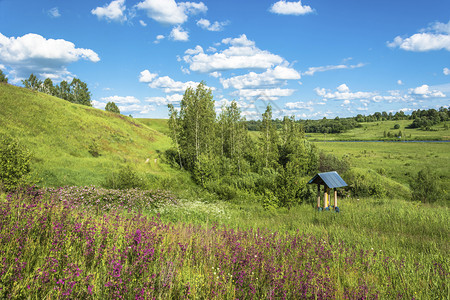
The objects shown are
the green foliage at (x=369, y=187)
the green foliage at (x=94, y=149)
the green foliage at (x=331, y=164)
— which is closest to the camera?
the green foliage at (x=369, y=187)

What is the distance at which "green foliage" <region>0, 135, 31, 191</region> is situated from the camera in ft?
40.8

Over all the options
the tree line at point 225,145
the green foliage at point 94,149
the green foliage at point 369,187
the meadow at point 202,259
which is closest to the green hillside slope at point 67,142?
the green foliage at point 94,149

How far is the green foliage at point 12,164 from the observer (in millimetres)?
12445

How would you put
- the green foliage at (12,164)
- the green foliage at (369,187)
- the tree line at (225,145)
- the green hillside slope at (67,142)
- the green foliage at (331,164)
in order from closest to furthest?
1. the green foliage at (12,164)
2. the green foliage at (369,187)
3. the green hillside slope at (67,142)
4. the tree line at (225,145)
5. the green foliage at (331,164)

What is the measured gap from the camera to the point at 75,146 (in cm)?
3322

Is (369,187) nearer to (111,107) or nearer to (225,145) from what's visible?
(225,145)

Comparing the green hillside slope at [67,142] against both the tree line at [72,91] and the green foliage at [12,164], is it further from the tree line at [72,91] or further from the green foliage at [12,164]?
the tree line at [72,91]

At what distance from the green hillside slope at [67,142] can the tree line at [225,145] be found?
18.9 feet

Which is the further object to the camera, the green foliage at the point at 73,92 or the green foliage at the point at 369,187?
the green foliage at the point at 73,92

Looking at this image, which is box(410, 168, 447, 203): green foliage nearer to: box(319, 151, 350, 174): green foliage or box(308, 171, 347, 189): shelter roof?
box(308, 171, 347, 189): shelter roof

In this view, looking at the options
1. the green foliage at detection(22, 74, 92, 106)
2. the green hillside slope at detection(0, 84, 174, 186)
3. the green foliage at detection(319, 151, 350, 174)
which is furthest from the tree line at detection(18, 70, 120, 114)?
the green foliage at detection(319, 151, 350, 174)

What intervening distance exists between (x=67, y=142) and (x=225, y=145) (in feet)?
71.0

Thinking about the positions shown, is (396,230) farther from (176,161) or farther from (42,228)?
(176,161)

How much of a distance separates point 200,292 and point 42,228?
3361 mm
